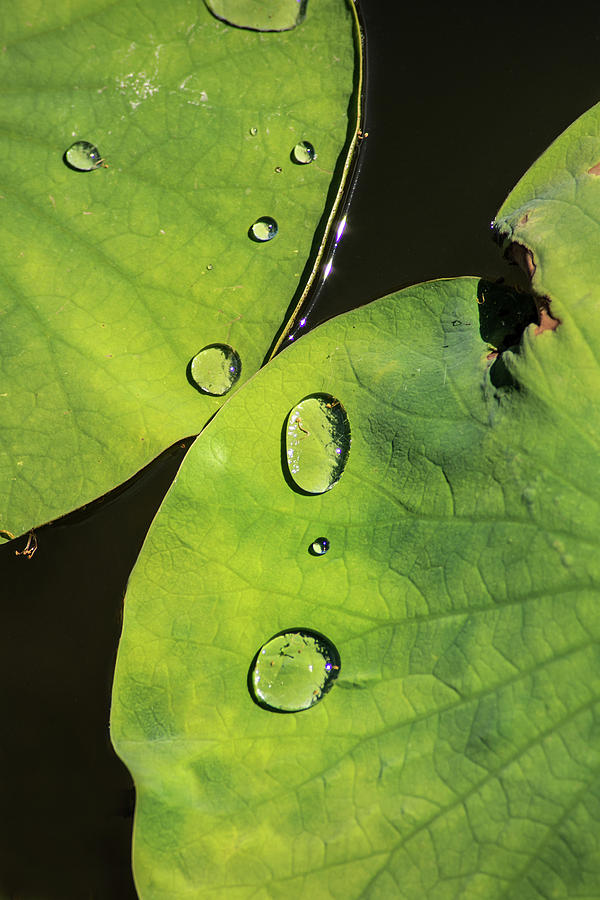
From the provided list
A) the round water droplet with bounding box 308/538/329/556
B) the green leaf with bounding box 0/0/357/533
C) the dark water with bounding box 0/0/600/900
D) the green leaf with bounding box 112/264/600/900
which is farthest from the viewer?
the dark water with bounding box 0/0/600/900

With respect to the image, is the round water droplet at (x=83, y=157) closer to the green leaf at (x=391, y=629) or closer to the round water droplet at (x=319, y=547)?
the green leaf at (x=391, y=629)

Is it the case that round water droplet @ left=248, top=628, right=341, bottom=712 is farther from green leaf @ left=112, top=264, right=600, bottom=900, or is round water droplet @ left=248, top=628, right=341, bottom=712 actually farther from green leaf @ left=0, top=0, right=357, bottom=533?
green leaf @ left=0, top=0, right=357, bottom=533

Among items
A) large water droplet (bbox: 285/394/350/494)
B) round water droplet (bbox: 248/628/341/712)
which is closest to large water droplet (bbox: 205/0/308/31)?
large water droplet (bbox: 285/394/350/494)

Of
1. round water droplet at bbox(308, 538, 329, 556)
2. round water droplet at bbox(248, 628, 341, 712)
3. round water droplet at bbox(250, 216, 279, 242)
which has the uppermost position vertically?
round water droplet at bbox(250, 216, 279, 242)

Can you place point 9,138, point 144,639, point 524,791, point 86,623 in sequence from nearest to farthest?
point 524,791 → point 144,639 → point 9,138 → point 86,623

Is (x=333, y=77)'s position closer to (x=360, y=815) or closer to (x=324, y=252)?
(x=324, y=252)

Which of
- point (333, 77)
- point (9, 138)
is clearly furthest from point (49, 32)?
point (333, 77)
